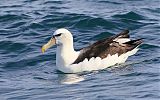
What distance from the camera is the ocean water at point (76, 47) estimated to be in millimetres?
14188

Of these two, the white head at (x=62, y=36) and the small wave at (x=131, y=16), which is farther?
the small wave at (x=131, y=16)

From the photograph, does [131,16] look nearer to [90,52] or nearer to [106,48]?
[106,48]

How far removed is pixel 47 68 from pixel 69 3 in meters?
8.20

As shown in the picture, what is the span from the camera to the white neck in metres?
16.9

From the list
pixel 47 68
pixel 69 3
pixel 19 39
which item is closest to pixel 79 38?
pixel 19 39

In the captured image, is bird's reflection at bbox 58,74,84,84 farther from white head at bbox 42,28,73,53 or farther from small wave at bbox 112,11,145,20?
small wave at bbox 112,11,145,20

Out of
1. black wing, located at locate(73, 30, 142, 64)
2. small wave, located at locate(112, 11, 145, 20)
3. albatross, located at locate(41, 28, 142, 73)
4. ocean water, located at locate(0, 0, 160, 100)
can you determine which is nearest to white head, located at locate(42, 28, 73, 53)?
albatross, located at locate(41, 28, 142, 73)

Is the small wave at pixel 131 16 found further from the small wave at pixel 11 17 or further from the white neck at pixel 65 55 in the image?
the white neck at pixel 65 55

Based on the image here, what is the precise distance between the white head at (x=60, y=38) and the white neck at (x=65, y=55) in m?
0.06

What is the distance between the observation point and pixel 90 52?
1675 cm

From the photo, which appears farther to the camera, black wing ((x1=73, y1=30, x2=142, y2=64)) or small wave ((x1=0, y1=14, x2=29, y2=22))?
small wave ((x1=0, y1=14, x2=29, y2=22))

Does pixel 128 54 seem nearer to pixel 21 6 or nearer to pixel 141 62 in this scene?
pixel 141 62

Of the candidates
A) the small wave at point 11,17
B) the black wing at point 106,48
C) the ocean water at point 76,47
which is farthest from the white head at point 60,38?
the small wave at point 11,17

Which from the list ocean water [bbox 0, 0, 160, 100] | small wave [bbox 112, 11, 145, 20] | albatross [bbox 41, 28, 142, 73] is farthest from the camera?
small wave [bbox 112, 11, 145, 20]
